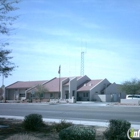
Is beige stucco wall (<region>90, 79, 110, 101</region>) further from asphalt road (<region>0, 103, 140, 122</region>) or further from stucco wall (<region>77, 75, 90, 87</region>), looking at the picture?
asphalt road (<region>0, 103, 140, 122</region>)

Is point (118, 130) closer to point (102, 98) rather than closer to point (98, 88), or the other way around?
point (102, 98)

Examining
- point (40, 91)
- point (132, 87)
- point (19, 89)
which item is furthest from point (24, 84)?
point (132, 87)

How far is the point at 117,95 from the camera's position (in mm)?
71938

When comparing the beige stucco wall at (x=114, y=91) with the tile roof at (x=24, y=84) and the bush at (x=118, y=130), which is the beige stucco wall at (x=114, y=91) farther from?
the bush at (x=118, y=130)

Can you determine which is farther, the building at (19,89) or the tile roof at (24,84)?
the tile roof at (24,84)

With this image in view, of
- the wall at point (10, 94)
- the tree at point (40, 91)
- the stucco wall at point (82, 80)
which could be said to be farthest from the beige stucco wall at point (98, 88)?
the wall at point (10, 94)

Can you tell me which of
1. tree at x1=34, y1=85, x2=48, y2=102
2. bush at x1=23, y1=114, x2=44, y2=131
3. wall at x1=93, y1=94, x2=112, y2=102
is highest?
tree at x1=34, y1=85, x2=48, y2=102

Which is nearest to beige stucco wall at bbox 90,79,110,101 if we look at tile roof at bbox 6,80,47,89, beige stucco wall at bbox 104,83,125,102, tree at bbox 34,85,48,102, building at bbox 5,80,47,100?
beige stucco wall at bbox 104,83,125,102

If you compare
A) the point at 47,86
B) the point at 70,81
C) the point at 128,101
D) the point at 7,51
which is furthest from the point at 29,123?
the point at 47,86

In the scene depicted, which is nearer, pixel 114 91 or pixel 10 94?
pixel 114 91

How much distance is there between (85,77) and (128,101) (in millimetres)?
26452

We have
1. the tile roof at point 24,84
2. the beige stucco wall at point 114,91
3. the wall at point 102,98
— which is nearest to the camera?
the wall at point 102,98

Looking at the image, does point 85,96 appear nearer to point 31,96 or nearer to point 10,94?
point 31,96

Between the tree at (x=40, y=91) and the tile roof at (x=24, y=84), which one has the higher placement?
the tile roof at (x=24, y=84)
